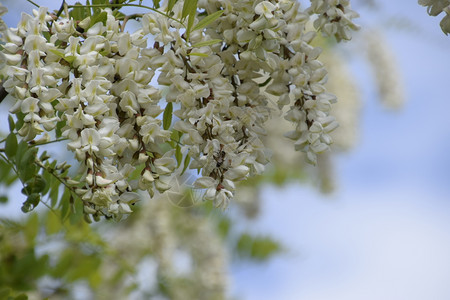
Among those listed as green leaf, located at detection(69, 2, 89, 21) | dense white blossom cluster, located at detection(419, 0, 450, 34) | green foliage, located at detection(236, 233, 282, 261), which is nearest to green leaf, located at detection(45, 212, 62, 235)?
green leaf, located at detection(69, 2, 89, 21)

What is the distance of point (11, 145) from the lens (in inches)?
29.5

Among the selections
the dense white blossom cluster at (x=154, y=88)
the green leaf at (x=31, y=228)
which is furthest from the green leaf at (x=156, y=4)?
the green leaf at (x=31, y=228)

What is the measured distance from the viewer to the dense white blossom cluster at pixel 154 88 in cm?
59

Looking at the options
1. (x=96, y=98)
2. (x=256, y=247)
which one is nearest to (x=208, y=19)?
(x=96, y=98)

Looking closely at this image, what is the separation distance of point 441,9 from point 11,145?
1.63 feet

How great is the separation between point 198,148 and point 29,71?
0.58 feet

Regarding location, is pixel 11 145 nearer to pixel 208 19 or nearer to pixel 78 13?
pixel 78 13

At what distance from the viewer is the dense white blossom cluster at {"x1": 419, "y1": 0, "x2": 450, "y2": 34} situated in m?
0.62

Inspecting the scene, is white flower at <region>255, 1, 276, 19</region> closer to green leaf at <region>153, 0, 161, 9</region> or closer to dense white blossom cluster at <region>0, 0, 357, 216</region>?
dense white blossom cluster at <region>0, 0, 357, 216</region>

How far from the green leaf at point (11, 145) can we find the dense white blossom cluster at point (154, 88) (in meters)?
0.13

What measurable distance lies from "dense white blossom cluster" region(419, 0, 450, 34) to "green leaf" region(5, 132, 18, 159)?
1.56 feet

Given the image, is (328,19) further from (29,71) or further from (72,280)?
(72,280)

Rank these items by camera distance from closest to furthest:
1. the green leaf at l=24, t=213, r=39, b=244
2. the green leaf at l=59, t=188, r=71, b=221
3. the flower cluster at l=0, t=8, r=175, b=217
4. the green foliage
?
1. the flower cluster at l=0, t=8, r=175, b=217
2. the green leaf at l=59, t=188, r=71, b=221
3. the green leaf at l=24, t=213, r=39, b=244
4. the green foliage

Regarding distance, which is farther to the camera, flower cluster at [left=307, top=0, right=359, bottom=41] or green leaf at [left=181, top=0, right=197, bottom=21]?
flower cluster at [left=307, top=0, right=359, bottom=41]
